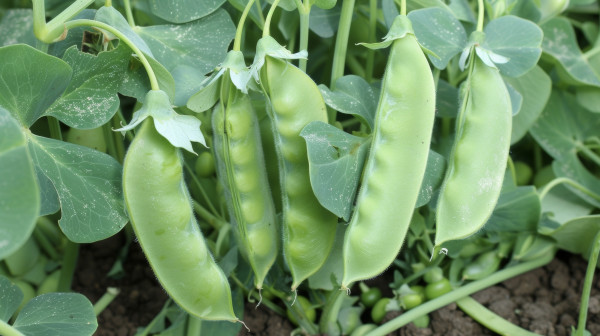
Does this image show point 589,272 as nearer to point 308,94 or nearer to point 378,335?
point 378,335

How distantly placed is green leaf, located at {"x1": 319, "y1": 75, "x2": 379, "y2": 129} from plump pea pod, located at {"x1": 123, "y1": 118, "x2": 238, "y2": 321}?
25 cm

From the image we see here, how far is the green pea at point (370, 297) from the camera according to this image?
1138 mm

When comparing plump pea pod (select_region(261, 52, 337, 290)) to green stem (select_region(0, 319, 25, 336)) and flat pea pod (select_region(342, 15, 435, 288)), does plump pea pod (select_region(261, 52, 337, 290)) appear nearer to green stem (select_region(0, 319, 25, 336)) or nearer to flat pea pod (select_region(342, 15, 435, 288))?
flat pea pod (select_region(342, 15, 435, 288))

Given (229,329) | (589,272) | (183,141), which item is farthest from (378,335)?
(183,141)

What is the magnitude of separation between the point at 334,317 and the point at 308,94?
0.42 m

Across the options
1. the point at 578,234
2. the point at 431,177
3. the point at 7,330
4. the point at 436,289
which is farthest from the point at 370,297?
the point at 7,330

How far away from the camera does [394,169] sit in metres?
0.86

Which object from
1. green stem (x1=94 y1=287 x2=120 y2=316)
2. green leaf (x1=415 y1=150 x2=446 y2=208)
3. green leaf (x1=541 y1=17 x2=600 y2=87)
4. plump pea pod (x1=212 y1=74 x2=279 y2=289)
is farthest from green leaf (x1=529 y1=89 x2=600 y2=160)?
green stem (x1=94 y1=287 x2=120 y2=316)

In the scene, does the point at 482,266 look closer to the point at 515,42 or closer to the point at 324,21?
the point at 515,42

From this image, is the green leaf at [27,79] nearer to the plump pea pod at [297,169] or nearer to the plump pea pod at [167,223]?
the plump pea pod at [167,223]

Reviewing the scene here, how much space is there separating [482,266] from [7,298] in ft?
2.62

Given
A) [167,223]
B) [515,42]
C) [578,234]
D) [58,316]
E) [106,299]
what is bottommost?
[106,299]

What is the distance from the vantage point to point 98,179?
875 mm

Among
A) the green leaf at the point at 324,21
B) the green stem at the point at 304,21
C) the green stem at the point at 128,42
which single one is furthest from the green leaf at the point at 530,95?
the green stem at the point at 128,42
